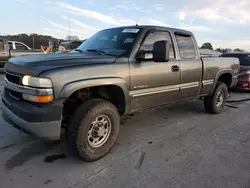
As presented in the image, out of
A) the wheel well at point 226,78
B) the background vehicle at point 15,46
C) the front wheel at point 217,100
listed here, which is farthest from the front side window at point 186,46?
the background vehicle at point 15,46

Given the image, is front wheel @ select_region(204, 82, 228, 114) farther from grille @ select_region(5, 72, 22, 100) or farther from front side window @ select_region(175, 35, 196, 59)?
grille @ select_region(5, 72, 22, 100)

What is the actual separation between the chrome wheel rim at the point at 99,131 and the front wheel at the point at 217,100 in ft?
10.1

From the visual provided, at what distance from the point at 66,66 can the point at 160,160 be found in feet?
5.82

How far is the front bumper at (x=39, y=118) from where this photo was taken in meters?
2.47

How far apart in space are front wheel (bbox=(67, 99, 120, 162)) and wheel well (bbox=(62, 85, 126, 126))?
0.66 ft

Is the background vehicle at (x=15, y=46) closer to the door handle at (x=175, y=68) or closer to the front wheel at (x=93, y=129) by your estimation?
the door handle at (x=175, y=68)

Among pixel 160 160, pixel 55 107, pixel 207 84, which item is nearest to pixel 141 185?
pixel 160 160

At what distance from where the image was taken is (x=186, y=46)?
4.45 meters

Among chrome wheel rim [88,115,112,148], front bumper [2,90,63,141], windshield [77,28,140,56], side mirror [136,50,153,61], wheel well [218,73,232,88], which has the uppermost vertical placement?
windshield [77,28,140,56]

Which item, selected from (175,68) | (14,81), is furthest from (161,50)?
(14,81)

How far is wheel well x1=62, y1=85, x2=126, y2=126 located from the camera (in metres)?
3.04

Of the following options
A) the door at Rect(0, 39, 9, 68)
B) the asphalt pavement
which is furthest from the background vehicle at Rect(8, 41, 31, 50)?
the asphalt pavement

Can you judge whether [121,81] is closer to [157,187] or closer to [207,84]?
[157,187]

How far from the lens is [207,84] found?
4.84 metres
